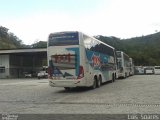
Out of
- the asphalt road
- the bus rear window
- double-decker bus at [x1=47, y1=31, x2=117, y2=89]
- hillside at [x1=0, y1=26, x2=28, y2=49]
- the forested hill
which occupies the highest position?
hillside at [x1=0, y1=26, x2=28, y2=49]

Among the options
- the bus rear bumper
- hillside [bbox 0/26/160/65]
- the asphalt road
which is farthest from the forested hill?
the asphalt road

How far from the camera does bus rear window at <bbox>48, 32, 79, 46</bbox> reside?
921 inches

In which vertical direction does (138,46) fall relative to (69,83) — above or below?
above

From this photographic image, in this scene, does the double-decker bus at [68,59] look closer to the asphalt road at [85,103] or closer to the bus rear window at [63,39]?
the bus rear window at [63,39]

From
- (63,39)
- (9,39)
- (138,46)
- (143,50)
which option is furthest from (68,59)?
(9,39)

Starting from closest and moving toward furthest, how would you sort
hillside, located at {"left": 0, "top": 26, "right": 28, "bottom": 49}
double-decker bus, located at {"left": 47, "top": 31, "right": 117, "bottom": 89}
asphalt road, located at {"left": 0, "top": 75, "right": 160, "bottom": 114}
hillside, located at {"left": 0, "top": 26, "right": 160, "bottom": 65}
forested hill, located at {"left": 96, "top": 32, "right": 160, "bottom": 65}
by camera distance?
asphalt road, located at {"left": 0, "top": 75, "right": 160, "bottom": 114}, double-decker bus, located at {"left": 47, "top": 31, "right": 117, "bottom": 89}, forested hill, located at {"left": 96, "top": 32, "right": 160, "bottom": 65}, hillside, located at {"left": 0, "top": 26, "right": 160, "bottom": 65}, hillside, located at {"left": 0, "top": 26, "right": 28, "bottom": 49}

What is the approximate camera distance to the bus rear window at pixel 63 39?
2339 cm

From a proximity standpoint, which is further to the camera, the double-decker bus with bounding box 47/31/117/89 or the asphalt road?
the double-decker bus with bounding box 47/31/117/89

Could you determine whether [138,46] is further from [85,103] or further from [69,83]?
[85,103]

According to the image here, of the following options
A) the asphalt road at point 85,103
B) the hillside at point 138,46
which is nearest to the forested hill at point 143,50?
the hillside at point 138,46

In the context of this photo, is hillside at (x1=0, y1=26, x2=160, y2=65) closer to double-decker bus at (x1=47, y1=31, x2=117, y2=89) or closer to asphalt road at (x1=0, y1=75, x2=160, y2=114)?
double-decker bus at (x1=47, y1=31, x2=117, y2=89)

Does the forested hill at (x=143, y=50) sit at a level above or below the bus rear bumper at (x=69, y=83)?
above

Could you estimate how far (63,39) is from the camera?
23641mm

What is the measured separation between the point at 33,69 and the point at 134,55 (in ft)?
135
